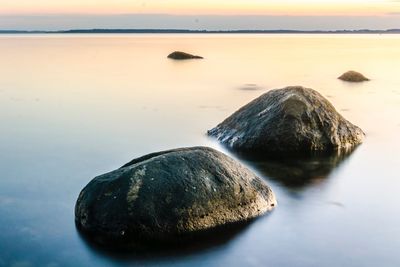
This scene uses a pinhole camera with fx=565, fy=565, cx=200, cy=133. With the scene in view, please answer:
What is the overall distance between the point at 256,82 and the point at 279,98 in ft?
66.6

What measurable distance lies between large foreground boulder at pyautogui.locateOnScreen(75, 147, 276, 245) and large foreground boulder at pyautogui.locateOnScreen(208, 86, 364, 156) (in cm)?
463

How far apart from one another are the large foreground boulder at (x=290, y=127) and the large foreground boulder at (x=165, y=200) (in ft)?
15.2

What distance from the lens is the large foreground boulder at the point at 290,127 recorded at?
14148 millimetres

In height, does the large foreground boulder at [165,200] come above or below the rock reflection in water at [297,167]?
above

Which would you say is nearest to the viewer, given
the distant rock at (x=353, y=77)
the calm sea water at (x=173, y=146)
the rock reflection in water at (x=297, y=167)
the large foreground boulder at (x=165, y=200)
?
the calm sea water at (x=173, y=146)

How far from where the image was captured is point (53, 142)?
51.6 feet

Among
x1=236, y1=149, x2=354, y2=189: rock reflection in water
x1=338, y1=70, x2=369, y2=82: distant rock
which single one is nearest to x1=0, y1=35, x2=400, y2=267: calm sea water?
x1=236, y1=149, x2=354, y2=189: rock reflection in water

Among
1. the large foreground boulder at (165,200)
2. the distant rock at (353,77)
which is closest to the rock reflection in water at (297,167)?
the large foreground boulder at (165,200)

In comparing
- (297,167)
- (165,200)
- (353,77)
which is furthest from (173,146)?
(353,77)

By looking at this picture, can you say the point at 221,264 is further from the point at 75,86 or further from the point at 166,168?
the point at 75,86

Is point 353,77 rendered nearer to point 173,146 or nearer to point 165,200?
point 173,146

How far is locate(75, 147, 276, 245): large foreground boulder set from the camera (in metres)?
8.53

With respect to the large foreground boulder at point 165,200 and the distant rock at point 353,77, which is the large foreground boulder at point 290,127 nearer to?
the large foreground boulder at point 165,200

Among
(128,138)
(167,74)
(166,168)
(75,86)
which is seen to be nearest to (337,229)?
(166,168)
